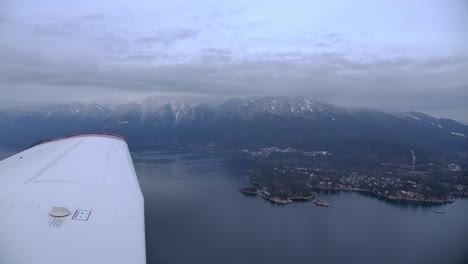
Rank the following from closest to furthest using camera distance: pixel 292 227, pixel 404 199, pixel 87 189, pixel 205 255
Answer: pixel 87 189 < pixel 205 255 < pixel 292 227 < pixel 404 199

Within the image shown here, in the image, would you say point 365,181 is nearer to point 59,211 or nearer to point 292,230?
point 292,230

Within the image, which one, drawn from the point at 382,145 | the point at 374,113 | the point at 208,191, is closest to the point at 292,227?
the point at 208,191

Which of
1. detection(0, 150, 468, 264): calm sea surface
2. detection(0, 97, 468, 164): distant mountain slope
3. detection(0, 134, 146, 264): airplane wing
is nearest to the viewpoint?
detection(0, 134, 146, 264): airplane wing

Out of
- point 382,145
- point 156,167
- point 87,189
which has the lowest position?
point 156,167

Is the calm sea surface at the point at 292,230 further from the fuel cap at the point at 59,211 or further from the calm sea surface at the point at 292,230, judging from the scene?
the fuel cap at the point at 59,211

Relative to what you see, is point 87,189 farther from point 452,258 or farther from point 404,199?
point 404,199

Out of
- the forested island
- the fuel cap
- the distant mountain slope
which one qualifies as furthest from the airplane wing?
the distant mountain slope

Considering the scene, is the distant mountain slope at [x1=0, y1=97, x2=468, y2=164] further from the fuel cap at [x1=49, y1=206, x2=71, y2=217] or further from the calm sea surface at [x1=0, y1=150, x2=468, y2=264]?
the fuel cap at [x1=49, y1=206, x2=71, y2=217]
